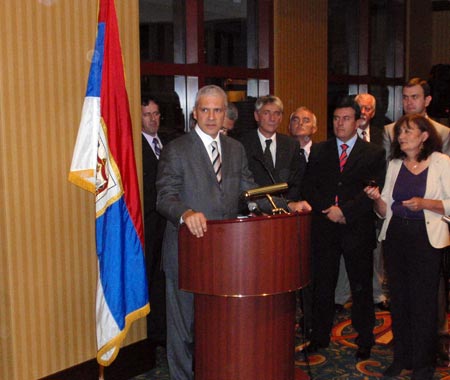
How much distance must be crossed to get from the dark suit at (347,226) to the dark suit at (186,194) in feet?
2.78

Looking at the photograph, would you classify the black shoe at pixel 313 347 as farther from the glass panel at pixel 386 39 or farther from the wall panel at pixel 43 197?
the glass panel at pixel 386 39

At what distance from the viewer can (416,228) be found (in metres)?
3.66

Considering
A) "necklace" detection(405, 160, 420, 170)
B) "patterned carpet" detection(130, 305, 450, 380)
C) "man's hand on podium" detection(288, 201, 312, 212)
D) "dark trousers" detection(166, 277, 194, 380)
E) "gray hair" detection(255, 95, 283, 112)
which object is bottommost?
"patterned carpet" detection(130, 305, 450, 380)

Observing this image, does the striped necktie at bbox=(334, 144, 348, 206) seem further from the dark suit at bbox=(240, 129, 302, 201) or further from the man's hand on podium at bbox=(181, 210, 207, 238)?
the man's hand on podium at bbox=(181, 210, 207, 238)

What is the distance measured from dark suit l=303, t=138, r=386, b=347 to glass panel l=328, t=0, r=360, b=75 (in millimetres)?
3720

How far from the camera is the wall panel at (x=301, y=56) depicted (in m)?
6.34

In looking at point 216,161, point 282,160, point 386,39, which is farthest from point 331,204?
point 386,39

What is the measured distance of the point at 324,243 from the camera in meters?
4.20

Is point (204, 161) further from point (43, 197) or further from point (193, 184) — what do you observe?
point (43, 197)

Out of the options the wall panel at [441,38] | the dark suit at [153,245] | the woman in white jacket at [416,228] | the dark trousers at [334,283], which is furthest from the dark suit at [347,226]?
the wall panel at [441,38]

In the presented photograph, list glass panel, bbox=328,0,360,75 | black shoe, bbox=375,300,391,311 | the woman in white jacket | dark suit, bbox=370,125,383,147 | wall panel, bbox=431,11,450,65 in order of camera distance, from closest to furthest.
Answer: the woman in white jacket → dark suit, bbox=370,125,383,147 → black shoe, bbox=375,300,391,311 → glass panel, bbox=328,0,360,75 → wall panel, bbox=431,11,450,65

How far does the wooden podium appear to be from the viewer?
2805 mm

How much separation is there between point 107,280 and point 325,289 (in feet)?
5.15

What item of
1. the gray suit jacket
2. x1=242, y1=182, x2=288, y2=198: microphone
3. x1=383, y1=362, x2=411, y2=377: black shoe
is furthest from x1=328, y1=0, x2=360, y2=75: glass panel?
x1=242, y1=182, x2=288, y2=198: microphone
